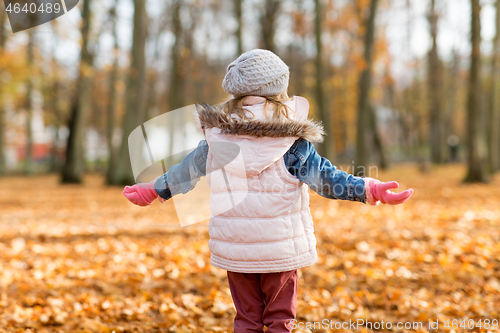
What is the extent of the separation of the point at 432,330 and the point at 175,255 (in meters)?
3.20

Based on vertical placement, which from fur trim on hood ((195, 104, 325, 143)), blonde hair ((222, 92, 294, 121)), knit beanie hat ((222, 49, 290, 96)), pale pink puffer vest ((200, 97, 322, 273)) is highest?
knit beanie hat ((222, 49, 290, 96))

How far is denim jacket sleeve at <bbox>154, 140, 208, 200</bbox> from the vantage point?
2.26 meters

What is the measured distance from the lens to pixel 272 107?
214cm

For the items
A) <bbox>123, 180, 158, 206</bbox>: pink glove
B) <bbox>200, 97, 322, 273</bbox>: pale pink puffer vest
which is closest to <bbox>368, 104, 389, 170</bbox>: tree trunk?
<bbox>200, 97, 322, 273</bbox>: pale pink puffer vest

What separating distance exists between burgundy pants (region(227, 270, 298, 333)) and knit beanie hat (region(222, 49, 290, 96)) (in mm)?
1012

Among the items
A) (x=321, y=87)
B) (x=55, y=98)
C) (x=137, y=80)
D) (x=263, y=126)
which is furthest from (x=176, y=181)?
A: (x=55, y=98)

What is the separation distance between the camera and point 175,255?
5.21 meters

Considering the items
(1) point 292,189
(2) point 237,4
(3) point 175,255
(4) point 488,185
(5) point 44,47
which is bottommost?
(4) point 488,185

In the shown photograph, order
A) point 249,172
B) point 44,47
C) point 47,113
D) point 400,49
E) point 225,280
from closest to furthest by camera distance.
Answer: point 249,172, point 225,280, point 44,47, point 47,113, point 400,49

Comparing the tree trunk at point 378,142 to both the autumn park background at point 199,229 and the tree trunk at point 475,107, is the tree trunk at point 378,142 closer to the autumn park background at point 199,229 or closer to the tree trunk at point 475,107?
the autumn park background at point 199,229

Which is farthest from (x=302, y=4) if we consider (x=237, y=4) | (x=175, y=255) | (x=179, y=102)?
(x=175, y=255)

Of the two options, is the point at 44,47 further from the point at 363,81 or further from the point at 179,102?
the point at 363,81

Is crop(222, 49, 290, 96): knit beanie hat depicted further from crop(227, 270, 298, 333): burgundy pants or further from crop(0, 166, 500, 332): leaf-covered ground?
crop(0, 166, 500, 332): leaf-covered ground

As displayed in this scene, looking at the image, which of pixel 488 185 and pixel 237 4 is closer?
pixel 488 185
